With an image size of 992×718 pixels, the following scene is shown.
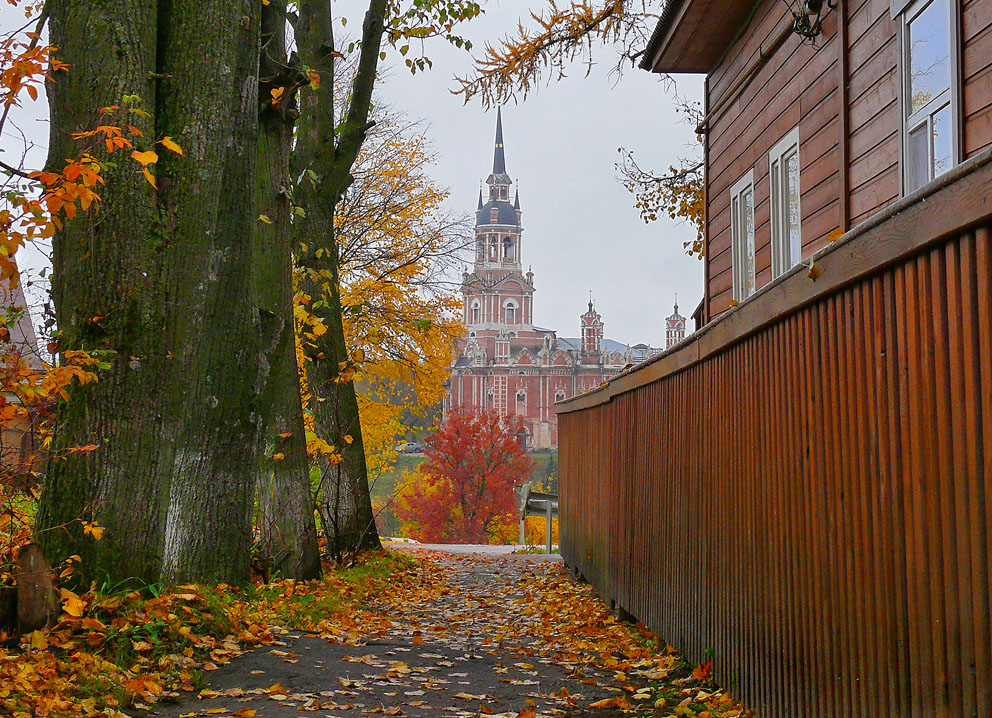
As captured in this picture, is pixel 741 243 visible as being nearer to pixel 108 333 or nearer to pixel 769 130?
pixel 769 130

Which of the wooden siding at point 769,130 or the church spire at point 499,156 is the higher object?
the church spire at point 499,156

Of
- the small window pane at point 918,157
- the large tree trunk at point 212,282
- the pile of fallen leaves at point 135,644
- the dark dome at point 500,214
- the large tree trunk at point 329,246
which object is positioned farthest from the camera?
the dark dome at point 500,214

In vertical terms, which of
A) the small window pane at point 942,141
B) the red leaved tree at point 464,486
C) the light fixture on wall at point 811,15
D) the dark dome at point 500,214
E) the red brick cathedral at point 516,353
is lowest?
the red leaved tree at point 464,486

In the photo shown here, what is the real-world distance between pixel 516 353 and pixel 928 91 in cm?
9672

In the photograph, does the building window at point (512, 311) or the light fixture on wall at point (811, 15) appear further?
the building window at point (512, 311)

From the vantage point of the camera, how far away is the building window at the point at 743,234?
31.9ft

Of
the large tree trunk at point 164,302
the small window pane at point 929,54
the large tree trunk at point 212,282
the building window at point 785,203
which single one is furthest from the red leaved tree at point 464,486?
the small window pane at point 929,54

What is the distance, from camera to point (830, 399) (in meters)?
3.76

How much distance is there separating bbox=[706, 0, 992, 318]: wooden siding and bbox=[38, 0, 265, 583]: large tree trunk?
4.45 meters

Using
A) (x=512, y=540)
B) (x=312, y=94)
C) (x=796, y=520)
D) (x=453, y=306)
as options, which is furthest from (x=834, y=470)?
(x=512, y=540)

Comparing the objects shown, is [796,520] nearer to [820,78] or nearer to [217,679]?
[217,679]

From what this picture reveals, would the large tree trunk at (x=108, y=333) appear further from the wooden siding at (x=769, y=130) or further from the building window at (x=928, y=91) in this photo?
the wooden siding at (x=769, y=130)

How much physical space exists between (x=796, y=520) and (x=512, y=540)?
5247 cm

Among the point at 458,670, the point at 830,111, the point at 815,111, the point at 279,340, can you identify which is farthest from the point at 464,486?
the point at 458,670
